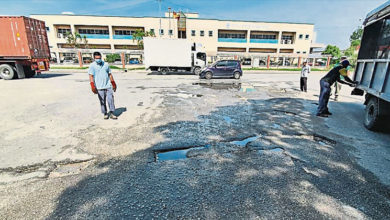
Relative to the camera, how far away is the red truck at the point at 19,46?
41.4ft

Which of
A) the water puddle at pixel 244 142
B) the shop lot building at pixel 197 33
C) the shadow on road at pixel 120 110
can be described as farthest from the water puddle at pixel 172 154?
the shop lot building at pixel 197 33

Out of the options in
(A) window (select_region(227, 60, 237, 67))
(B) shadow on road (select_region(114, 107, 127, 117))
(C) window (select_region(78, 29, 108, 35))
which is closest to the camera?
(B) shadow on road (select_region(114, 107, 127, 117))

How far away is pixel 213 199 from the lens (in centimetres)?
241

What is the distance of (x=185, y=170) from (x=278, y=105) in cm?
574

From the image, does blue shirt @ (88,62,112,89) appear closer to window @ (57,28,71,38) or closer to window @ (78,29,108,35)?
window @ (78,29,108,35)

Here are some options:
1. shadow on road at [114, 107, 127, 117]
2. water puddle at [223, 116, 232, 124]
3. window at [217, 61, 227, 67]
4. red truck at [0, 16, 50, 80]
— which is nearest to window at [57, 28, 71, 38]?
red truck at [0, 16, 50, 80]

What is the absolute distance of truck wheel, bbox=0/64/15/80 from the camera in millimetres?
13387

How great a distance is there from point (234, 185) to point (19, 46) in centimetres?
1683

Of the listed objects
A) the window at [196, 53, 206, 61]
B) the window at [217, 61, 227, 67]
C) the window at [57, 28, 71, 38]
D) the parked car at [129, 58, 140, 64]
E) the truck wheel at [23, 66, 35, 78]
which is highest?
the window at [57, 28, 71, 38]

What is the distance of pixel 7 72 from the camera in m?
13.6

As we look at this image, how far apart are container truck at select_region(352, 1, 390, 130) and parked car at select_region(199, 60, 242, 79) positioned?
1110cm

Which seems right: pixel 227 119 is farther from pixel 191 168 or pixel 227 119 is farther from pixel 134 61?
pixel 134 61

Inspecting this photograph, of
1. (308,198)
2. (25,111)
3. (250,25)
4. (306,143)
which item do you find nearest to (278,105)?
(306,143)

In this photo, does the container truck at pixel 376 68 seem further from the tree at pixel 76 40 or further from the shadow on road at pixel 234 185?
the tree at pixel 76 40
